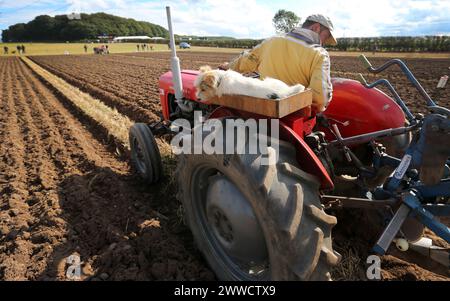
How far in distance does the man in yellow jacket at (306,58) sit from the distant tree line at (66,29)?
2300 inches

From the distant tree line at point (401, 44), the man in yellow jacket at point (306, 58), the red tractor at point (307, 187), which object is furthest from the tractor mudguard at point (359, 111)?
the distant tree line at point (401, 44)

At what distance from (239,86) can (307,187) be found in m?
0.69

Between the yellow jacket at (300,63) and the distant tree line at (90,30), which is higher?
the distant tree line at (90,30)

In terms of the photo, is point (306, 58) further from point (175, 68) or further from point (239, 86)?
point (175, 68)

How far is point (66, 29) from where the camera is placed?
54.3 meters

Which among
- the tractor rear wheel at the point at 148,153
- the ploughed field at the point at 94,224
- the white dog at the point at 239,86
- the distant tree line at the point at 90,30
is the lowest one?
the ploughed field at the point at 94,224

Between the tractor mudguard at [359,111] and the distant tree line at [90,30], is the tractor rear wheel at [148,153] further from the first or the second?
the distant tree line at [90,30]

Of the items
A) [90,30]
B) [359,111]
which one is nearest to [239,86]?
[359,111]

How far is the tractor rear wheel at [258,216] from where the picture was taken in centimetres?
152

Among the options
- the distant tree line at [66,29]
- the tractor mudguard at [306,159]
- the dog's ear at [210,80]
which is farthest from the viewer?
the distant tree line at [66,29]

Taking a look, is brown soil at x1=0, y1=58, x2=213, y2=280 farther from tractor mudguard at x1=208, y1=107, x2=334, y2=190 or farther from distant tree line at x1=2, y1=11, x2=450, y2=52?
distant tree line at x1=2, y1=11, x2=450, y2=52

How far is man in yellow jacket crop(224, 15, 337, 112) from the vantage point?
2156 millimetres

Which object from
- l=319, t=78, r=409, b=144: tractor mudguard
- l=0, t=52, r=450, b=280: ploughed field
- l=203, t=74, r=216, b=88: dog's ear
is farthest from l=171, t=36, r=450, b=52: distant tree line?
l=203, t=74, r=216, b=88: dog's ear
